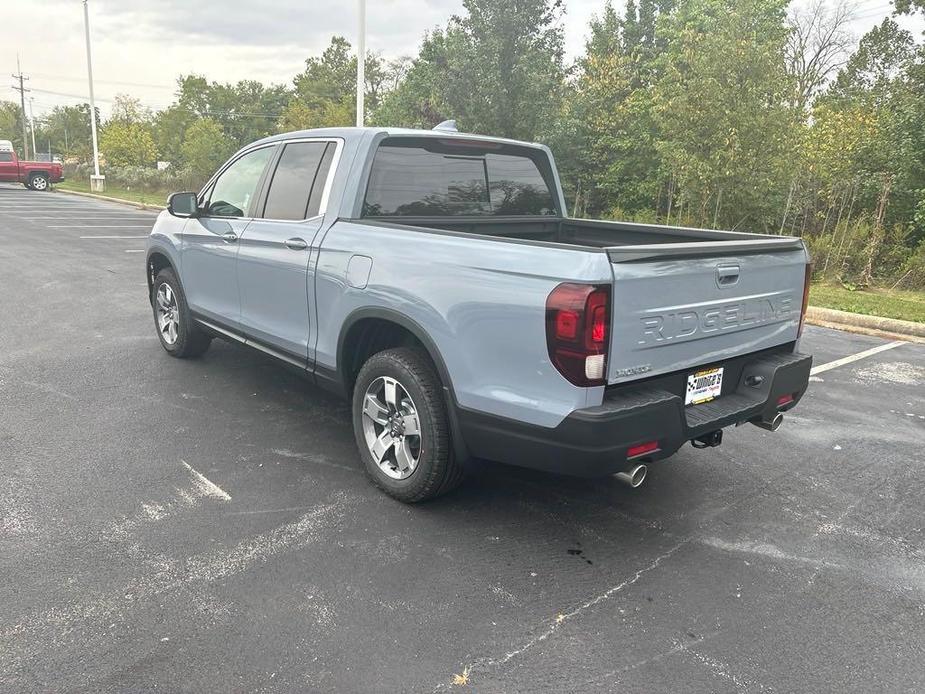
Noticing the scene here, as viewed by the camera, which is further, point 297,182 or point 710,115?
point 710,115

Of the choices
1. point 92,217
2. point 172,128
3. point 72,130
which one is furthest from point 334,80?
point 92,217

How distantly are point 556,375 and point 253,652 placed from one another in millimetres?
1554

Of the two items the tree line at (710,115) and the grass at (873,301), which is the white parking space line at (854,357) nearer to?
the grass at (873,301)

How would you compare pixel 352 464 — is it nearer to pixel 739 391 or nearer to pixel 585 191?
pixel 739 391

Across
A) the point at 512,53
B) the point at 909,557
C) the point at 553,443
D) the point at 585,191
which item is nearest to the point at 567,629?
the point at 553,443

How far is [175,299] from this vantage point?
597 centimetres

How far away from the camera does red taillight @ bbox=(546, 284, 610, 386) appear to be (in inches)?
108

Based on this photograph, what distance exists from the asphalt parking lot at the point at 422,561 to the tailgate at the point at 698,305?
3.09ft

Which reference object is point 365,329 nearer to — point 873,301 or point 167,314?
point 167,314

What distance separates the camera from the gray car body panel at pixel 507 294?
9.39ft

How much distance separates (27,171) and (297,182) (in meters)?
37.1

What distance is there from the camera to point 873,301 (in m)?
10.3

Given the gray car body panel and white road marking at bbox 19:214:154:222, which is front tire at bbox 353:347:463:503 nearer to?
the gray car body panel

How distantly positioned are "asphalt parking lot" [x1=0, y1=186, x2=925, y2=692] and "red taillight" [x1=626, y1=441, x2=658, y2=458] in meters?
0.58
